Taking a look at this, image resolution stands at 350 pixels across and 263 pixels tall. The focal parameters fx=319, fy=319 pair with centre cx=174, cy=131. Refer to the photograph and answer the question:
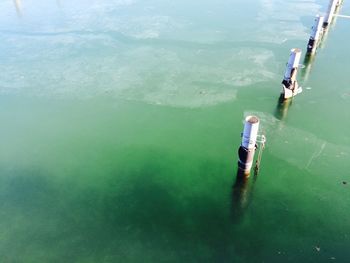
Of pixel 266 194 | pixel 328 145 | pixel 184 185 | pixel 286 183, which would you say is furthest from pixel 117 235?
pixel 328 145

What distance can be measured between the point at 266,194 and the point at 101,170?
4052 millimetres

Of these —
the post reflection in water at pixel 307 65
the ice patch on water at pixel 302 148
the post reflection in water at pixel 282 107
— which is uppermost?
the post reflection in water at pixel 307 65

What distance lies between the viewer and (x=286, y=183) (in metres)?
7.48

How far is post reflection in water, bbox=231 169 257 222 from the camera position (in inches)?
274

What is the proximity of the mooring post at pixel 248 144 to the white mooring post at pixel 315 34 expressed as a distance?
25.4 feet

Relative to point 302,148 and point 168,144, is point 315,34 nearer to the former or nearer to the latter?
point 302,148

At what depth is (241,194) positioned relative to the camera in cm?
733

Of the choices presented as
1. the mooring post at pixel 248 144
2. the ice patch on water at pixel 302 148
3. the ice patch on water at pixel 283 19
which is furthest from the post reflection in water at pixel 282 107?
the ice patch on water at pixel 283 19

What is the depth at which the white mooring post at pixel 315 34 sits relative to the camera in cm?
A: 1230

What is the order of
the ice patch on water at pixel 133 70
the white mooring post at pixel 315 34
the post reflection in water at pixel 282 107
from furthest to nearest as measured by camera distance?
the white mooring post at pixel 315 34 → the ice patch on water at pixel 133 70 → the post reflection in water at pixel 282 107

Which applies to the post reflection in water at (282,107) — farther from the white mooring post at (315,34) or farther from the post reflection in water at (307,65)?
the white mooring post at (315,34)

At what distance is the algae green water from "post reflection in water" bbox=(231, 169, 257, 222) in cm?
3

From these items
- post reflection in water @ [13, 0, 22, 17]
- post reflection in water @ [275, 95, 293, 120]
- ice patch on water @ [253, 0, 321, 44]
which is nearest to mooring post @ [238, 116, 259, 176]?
post reflection in water @ [275, 95, 293, 120]

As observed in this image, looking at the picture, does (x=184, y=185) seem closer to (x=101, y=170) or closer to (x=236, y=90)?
(x=101, y=170)
